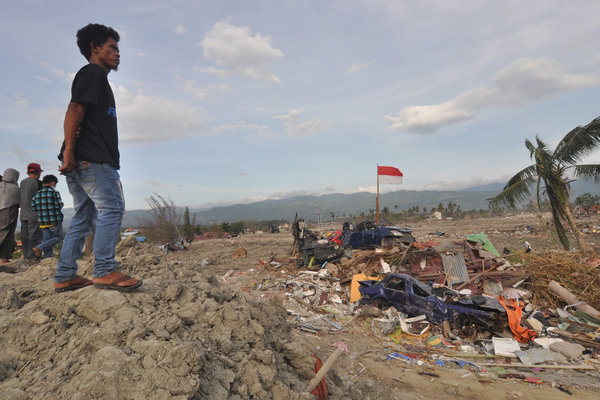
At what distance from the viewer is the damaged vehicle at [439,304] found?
589cm

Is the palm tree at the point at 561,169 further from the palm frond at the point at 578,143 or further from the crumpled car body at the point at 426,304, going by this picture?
the crumpled car body at the point at 426,304

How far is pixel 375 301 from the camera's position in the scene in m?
7.28

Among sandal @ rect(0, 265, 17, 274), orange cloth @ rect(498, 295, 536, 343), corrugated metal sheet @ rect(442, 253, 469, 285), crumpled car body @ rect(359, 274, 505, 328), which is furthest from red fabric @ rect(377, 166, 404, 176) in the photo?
sandal @ rect(0, 265, 17, 274)

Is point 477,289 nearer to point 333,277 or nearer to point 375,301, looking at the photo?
point 375,301

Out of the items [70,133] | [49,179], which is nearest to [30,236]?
[49,179]

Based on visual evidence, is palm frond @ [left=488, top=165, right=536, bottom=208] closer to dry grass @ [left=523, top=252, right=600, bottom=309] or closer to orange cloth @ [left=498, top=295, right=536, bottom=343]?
dry grass @ [left=523, top=252, right=600, bottom=309]

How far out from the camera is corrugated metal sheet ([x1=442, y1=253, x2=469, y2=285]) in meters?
8.26

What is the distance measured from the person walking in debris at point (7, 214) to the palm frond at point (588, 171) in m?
15.3

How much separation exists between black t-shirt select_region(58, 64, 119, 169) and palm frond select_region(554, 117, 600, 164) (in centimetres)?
1267

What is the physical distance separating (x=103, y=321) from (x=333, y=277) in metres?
7.89

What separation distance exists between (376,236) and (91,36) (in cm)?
1083

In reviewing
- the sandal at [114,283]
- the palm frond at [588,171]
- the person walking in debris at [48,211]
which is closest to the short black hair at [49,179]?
the person walking in debris at [48,211]

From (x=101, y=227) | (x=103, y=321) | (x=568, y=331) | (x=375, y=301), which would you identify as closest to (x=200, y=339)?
(x=103, y=321)

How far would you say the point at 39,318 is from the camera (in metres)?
2.30
